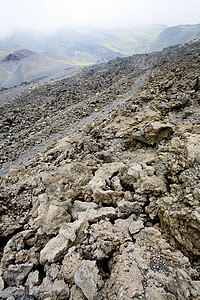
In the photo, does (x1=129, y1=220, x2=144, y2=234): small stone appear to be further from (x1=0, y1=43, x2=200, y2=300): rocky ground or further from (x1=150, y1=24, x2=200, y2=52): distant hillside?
(x1=150, y1=24, x2=200, y2=52): distant hillside

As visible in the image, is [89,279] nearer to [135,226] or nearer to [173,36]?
[135,226]

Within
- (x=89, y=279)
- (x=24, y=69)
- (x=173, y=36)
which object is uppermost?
(x=173, y=36)

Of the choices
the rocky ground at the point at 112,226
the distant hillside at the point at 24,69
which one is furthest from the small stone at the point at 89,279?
the distant hillside at the point at 24,69

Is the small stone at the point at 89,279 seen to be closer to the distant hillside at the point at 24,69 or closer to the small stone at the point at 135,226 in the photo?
the small stone at the point at 135,226

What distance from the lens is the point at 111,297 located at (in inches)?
92.2

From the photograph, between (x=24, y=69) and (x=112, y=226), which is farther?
(x=24, y=69)

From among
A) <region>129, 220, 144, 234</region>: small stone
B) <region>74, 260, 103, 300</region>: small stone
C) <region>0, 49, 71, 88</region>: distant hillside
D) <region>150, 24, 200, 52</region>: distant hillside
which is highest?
<region>150, 24, 200, 52</region>: distant hillside

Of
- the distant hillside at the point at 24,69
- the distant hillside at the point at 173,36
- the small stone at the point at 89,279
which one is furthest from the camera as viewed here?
the distant hillside at the point at 173,36

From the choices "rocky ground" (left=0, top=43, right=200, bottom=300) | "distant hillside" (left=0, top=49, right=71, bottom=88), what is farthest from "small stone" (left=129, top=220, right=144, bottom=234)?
"distant hillside" (left=0, top=49, right=71, bottom=88)

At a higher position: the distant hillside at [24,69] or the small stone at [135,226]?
the distant hillside at [24,69]

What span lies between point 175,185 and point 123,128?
15.4ft

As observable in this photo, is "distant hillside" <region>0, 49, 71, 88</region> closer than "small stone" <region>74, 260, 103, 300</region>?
No

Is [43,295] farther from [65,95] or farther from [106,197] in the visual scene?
[65,95]

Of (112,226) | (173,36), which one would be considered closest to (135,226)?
(112,226)
